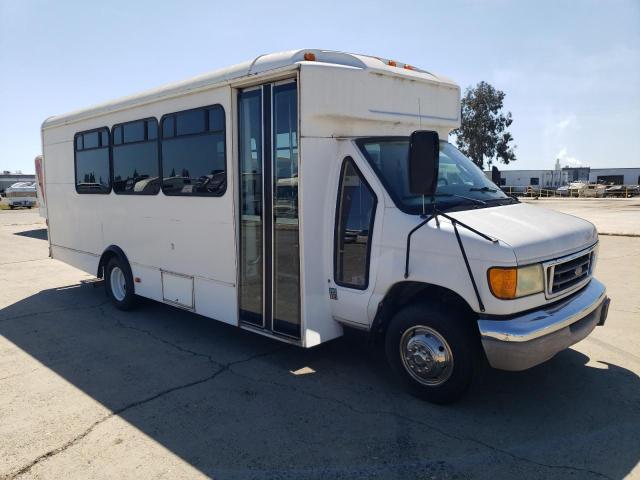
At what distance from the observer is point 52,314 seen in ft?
23.6

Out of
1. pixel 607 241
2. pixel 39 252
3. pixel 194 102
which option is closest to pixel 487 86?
pixel 607 241

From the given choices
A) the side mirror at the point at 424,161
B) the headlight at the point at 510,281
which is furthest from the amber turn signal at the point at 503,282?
the side mirror at the point at 424,161

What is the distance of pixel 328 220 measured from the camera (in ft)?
15.2

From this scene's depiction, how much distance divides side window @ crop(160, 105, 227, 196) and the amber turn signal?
9.39 ft

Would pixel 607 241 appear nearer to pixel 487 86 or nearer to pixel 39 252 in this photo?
pixel 39 252

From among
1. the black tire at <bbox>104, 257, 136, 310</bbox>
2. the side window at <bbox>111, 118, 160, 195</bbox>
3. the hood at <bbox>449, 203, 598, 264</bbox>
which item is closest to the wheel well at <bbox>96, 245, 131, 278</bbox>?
the black tire at <bbox>104, 257, 136, 310</bbox>

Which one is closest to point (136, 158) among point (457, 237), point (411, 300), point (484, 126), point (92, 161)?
point (92, 161)

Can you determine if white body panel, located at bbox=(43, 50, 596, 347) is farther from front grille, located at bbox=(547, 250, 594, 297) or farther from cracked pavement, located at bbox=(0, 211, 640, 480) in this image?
cracked pavement, located at bbox=(0, 211, 640, 480)

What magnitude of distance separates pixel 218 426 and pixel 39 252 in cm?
1138

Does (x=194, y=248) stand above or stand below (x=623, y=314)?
above

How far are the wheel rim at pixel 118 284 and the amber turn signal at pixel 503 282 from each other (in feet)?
17.9

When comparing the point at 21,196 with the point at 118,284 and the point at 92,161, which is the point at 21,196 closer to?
the point at 92,161

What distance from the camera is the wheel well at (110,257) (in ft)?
23.1

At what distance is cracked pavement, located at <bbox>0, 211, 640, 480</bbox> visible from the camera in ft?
11.2
